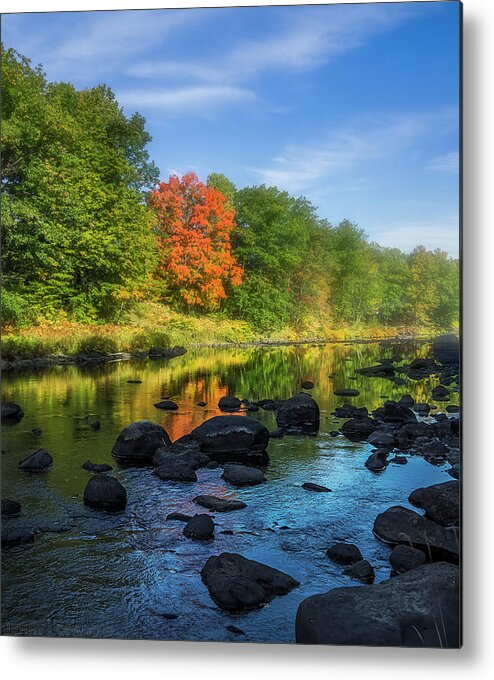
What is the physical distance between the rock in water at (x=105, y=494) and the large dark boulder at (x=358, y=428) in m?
1.79

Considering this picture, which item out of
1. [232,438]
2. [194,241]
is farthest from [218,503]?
[194,241]

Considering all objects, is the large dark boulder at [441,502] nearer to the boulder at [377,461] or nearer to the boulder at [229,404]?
the boulder at [377,461]

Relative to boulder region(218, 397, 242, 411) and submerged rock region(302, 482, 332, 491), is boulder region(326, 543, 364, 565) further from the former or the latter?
boulder region(218, 397, 242, 411)

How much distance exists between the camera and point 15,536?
4.41 meters

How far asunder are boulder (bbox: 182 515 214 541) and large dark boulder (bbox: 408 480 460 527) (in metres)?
1.29

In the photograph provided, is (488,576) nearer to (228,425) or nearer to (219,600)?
(219,600)

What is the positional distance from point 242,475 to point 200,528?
0.89 m

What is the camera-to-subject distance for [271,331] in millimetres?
5105

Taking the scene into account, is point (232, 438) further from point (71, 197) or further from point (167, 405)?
point (71, 197)

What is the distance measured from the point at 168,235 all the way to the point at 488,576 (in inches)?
112

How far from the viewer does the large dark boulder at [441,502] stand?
13.5 feet

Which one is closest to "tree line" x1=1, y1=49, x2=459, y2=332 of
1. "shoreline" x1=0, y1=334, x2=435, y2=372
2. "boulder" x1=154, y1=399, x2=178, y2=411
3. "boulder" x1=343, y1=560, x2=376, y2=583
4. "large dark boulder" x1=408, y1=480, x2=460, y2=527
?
"shoreline" x1=0, y1=334, x2=435, y2=372

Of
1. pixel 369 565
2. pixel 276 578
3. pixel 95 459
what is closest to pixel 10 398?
pixel 95 459

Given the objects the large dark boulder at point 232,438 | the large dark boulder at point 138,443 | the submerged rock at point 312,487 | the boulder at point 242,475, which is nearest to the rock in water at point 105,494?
the large dark boulder at point 138,443
